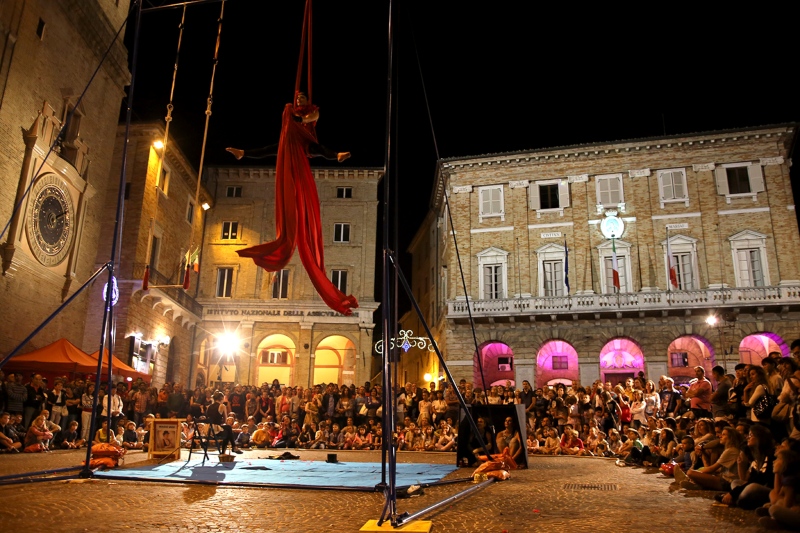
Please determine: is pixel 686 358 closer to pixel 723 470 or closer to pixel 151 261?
pixel 723 470

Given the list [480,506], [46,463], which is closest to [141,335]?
[46,463]

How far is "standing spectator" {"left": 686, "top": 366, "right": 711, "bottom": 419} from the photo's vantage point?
12594mm

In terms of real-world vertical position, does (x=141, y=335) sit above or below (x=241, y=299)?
below

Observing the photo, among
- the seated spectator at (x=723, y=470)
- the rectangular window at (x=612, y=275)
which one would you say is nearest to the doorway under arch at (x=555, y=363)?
the rectangular window at (x=612, y=275)

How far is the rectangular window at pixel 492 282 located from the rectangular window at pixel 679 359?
8778 millimetres

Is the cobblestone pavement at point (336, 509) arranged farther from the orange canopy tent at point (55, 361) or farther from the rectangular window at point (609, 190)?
the rectangular window at point (609, 190)

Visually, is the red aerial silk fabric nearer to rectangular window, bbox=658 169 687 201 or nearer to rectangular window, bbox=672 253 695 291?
rectangular window, bbox=672 253 695 291

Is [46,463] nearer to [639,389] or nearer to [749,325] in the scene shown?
[639,389]

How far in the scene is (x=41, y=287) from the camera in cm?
1942

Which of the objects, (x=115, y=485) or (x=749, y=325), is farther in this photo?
(x=749, y=325)

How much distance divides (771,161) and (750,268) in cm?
522

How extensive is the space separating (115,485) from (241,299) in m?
24.9

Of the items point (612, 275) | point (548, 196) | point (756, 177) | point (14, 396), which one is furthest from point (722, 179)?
point (14, 396)

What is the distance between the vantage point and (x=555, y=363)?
102 ft
